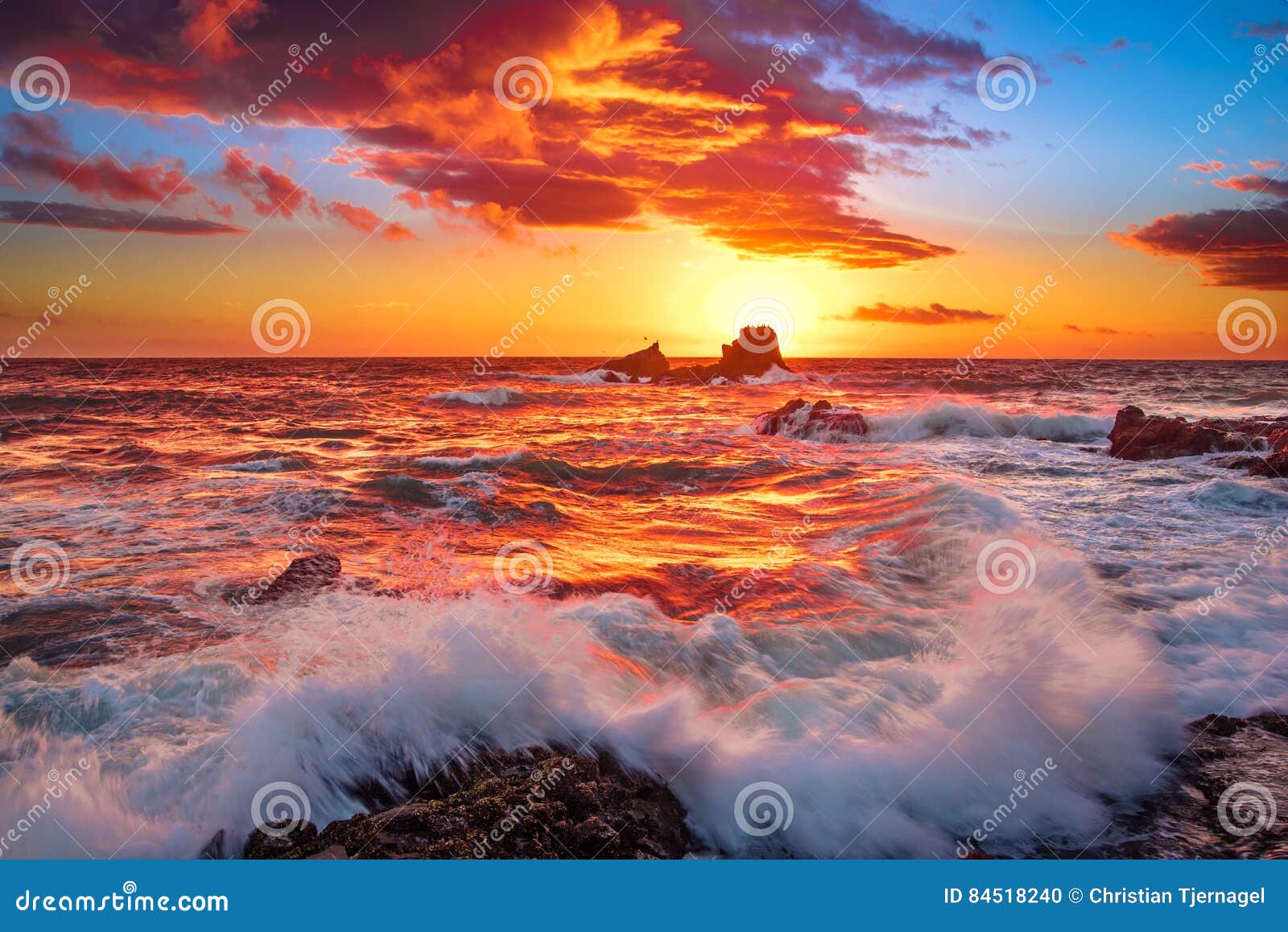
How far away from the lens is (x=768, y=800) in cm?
493

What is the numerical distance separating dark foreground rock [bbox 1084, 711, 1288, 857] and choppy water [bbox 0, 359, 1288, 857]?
0.19m

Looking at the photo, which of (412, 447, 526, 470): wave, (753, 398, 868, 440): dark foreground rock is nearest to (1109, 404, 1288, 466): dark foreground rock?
(753, 398, 868, 440): dark foreground rock

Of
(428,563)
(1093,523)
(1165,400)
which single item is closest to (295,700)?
(428,563)

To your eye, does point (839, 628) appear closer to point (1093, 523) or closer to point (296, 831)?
point (296, 831)

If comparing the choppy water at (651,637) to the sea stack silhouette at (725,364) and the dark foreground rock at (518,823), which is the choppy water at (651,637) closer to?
the dark foreground rock at (518,823)

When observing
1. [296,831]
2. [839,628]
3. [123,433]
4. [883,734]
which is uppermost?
[123,433]

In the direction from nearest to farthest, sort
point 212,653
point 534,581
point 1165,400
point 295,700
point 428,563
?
point 295,700, point 212,653, point 534,581, point 428,563, point 1165,400

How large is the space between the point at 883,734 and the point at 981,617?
3233mm

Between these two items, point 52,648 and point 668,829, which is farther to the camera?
point 52,648

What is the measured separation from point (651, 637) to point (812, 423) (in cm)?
1909

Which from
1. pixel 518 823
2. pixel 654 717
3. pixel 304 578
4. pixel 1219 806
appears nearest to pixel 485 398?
pixel 304 578

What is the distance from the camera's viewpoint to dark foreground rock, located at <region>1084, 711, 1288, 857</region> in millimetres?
4336

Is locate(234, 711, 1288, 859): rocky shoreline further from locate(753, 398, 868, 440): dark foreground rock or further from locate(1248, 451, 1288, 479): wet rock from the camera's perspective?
locate(753, 398, 868, 440): dark foreground rock

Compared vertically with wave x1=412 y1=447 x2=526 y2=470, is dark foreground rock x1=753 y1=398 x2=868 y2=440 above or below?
above
